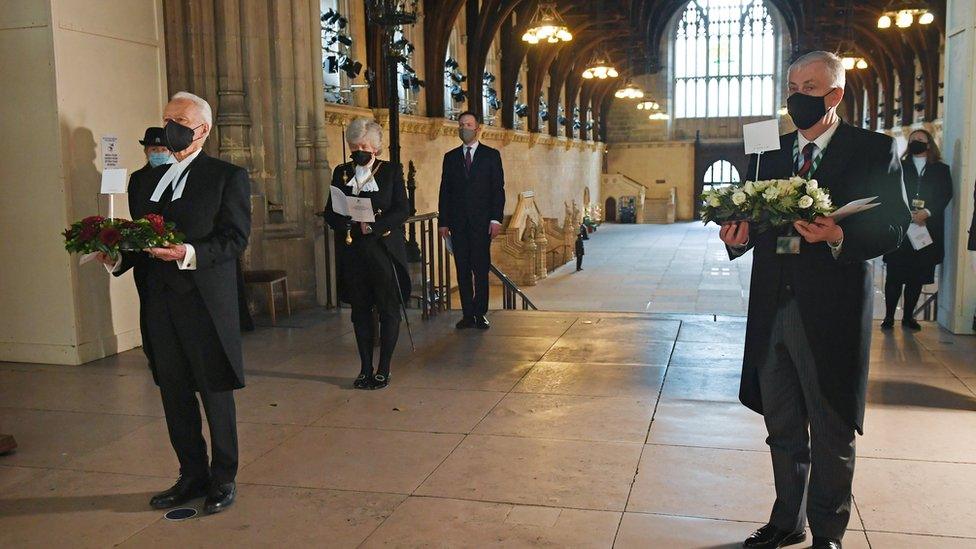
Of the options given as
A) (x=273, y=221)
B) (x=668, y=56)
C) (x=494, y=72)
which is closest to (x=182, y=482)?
(x=273, y=221)

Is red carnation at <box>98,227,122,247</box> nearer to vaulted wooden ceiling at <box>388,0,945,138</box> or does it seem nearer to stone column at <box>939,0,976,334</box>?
stone column at <box>939,0,976,334</box>

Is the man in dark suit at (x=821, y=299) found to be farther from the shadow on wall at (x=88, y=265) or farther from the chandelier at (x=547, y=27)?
the chandelier at (x=547, y=27)

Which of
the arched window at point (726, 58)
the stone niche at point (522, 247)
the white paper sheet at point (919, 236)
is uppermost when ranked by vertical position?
the arched window at point (726, 58)

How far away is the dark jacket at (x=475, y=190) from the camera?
671 cm

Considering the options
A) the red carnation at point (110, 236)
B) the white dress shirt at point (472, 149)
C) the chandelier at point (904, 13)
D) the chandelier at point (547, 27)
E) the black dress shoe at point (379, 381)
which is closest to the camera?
the red carnation at point (110, 236)

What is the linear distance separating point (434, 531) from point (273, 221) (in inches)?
217

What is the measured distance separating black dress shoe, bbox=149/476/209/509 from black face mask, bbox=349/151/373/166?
211 cm

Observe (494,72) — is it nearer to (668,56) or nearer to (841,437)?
(668,56)

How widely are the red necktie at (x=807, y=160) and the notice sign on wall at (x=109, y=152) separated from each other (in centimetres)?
453

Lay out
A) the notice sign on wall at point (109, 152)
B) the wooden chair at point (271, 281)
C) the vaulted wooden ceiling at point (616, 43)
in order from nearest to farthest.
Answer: the notice sign on wall at point (109, 152)
the wooden chair at point (271, 281)
the vaulted wooden ceiling at point (616, 43)

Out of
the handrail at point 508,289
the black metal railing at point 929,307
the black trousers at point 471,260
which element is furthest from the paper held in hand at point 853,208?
the handrail at point 508,289

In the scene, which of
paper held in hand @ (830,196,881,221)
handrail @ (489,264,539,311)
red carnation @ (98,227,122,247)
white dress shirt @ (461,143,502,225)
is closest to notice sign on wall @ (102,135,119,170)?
white dress shirt @ (461,143,502,225)

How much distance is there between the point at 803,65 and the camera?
106 inches

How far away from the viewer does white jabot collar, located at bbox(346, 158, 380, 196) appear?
503 centimetres
